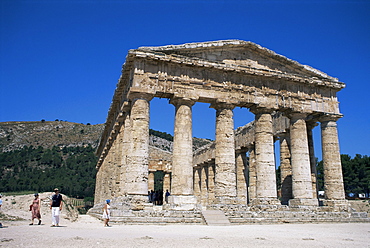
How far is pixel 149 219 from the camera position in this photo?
14.9 meters

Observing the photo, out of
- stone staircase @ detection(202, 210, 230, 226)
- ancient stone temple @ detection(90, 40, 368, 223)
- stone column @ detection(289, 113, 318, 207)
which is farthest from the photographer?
stone column @ detection(289, 113, 318, 207)

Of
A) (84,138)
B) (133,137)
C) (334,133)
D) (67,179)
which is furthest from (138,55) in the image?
(84,138)

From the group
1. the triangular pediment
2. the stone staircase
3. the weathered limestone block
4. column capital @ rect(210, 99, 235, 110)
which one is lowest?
the stone staircase

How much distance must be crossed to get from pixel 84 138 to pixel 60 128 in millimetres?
Result: 13206

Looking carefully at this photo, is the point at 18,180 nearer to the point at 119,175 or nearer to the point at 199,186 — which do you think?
the point at 199,186

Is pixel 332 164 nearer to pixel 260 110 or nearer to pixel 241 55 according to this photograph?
pixel 260 110

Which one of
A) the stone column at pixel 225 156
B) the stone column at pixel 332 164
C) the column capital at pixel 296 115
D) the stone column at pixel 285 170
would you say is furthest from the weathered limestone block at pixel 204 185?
the stone column at pixel 225 156

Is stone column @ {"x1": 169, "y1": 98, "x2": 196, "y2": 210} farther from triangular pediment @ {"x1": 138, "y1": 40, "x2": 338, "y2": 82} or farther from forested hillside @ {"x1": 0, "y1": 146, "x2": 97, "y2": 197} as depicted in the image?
forested hillside @ {"x1": 0, "y1": 146, "x2": 97, "y2": 197}

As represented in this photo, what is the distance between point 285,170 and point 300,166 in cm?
414

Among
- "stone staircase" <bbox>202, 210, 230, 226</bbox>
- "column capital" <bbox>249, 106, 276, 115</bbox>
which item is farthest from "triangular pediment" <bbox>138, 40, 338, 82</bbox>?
"stone staircase" <bbox>202, 210, 230, 226</bbox>

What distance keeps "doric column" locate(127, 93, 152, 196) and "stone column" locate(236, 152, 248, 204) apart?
512 inches

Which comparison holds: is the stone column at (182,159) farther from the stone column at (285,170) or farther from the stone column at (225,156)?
the stone column at (285,170)

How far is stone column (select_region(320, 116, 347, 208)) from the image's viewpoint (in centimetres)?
2127

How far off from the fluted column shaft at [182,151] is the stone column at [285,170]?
32.7ft
